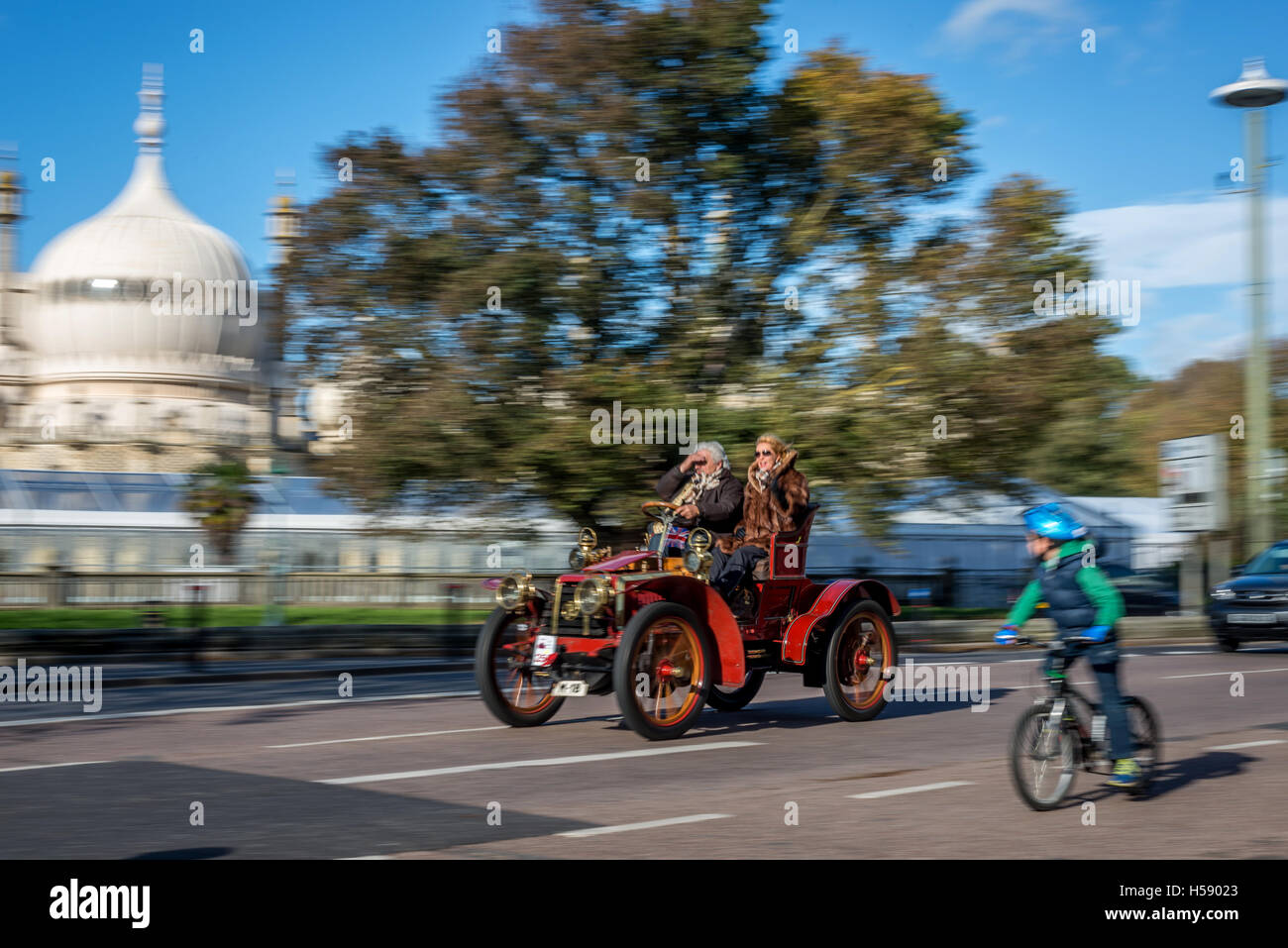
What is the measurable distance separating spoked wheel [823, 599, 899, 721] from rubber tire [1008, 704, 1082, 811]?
12.2 feet

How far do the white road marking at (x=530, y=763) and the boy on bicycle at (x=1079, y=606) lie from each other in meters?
2.88

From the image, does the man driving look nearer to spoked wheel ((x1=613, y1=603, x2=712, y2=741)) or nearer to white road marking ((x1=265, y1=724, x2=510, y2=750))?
spoked wheel ((x1=613, y1=603, x2=712, y2=741))

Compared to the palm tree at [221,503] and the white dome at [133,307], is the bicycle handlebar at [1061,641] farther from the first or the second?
the white dome at [133,307]

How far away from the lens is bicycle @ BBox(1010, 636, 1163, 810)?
24.3ft

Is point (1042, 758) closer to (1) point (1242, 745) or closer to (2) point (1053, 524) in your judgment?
(2) point (1053, 524)

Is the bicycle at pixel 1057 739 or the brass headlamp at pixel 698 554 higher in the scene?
the brass headlamp at pixel 698 554

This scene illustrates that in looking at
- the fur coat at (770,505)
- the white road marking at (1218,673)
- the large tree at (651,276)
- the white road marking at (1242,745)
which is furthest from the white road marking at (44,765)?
the white road marking at (1218,673)

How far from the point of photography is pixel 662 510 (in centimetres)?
1104

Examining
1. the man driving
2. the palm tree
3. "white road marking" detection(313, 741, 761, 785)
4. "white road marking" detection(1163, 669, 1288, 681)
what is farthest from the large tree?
the palm tree

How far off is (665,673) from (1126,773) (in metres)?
3.43

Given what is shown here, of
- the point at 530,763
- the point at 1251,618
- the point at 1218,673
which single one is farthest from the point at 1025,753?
the point at 1251,618

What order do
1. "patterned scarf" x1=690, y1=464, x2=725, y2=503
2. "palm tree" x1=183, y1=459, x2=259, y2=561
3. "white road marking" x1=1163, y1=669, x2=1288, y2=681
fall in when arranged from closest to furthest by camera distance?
"patterned scarf" x1=690, y1=464, x2=725, y2=503
"white road marking" x1=1163, y1=669, x2=1288, y2=681
"palm tree" x1=183, y1=459, x2=259, y2=561

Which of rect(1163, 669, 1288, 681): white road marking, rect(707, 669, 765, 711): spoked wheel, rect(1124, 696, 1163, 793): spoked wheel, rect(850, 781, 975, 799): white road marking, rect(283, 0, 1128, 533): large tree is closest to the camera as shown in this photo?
rect(1124, 696, 1163, 793): spoked wheel

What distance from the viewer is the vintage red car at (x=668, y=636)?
1011 cm
